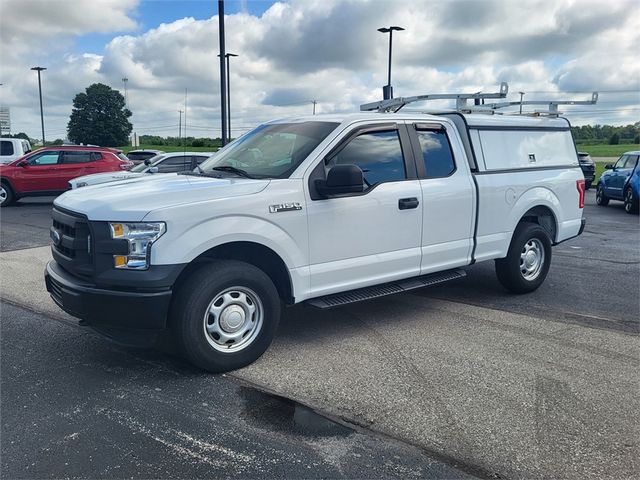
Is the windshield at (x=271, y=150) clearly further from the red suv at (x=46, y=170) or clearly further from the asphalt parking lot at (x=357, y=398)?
the red suv at (x=46, y=170)

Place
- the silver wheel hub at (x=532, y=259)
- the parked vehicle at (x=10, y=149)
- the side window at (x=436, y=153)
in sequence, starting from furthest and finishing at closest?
the parked vehicle at (x=10, y=149) < the silver wheel hub at (x=532, y=259) < the side window at (x=436, y=153)

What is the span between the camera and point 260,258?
182 inches

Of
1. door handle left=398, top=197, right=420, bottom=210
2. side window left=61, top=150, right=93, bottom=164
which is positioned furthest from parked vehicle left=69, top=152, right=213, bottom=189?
door handle left=398, top=197, right=420, bottom=210

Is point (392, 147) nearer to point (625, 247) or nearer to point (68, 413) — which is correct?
point (68, 413)

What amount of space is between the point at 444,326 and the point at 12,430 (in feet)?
12.0

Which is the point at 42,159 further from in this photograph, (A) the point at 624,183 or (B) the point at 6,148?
(A) the point at 624,183

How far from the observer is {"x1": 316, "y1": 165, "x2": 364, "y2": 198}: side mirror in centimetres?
443

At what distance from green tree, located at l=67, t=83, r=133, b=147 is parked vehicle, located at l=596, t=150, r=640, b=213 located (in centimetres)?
5906

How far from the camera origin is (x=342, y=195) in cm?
472

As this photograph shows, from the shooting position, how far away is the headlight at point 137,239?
3.87 meters

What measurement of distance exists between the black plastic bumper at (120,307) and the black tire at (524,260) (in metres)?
4.02

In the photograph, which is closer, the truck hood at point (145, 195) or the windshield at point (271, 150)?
the truck hood at point (145, 195)

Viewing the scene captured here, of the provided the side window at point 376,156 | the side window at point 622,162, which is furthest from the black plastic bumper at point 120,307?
the side window at point 622,162

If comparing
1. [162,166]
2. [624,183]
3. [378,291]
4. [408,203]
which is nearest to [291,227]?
[378,291]
